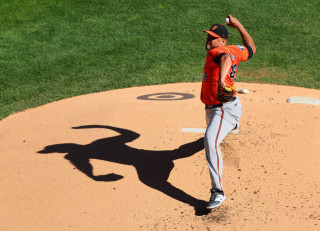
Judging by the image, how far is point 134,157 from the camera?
6848mm

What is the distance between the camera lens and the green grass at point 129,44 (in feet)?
36.4

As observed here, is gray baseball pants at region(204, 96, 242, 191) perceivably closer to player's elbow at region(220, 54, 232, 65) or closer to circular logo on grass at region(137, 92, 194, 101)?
player's elbow at region(220, 54, 232, 65)

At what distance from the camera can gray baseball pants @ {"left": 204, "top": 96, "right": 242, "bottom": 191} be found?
5.41 metres

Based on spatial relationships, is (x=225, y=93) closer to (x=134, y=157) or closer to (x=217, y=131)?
(x=217, y=131)

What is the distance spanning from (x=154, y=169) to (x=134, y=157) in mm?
474

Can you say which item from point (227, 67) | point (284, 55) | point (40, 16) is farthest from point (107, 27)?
point (227, 67)

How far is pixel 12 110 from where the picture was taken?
31.6 ft

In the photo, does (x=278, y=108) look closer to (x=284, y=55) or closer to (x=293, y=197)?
(x=293, y=197)

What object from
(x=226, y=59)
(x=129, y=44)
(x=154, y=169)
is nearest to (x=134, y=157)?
(x=154, y=169)

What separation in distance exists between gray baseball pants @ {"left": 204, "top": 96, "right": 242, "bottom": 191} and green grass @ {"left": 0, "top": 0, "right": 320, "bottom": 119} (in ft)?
16.9

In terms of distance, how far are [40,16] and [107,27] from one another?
8.03 feet

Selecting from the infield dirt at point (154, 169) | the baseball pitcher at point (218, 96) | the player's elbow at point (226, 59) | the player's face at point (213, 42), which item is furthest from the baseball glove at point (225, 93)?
the infield dirt at point (154, 169)

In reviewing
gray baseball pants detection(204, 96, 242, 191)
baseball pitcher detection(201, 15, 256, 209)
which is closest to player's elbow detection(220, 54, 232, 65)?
baseball pitcher detection(201, 15, 256, 209)

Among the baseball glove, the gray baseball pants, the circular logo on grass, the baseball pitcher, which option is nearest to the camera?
the baseball glove
